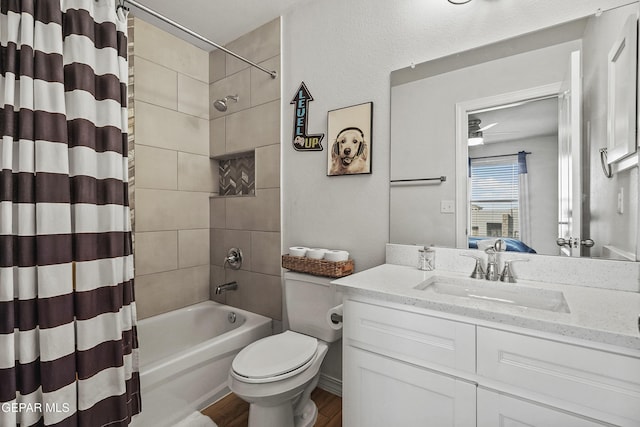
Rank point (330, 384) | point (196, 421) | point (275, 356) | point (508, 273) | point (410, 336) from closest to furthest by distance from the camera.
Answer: point (410, 336), point (508, 273), point (275, 356), point (196, 421), point (330, 384)

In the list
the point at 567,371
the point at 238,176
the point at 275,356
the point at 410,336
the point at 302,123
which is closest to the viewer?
the point at 567,371

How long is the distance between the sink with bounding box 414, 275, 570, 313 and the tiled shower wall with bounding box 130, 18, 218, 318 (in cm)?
192

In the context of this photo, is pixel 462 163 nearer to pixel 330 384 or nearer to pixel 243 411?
pixel 330 384

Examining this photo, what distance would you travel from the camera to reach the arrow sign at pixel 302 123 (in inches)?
79.2

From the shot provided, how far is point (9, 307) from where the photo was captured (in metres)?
0.99

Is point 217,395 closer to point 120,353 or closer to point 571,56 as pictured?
point 120,353

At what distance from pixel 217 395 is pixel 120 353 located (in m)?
0.84

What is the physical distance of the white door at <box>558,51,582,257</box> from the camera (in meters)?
1.21

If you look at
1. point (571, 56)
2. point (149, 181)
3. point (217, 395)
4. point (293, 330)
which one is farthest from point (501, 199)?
point (149, 181)

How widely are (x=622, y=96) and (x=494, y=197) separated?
552mm

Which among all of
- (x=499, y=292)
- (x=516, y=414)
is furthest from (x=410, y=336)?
(x=499, y=292)

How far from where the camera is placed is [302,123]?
2041 mm

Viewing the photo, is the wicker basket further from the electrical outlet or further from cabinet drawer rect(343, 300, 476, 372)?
the electrical outlet

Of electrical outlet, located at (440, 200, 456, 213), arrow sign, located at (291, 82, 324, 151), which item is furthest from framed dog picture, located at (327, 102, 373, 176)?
electrical outlet, located at (440, 200, 456, 213)
